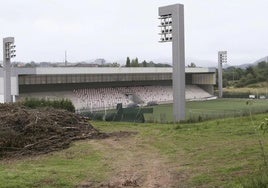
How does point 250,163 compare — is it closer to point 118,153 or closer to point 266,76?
point 118,153

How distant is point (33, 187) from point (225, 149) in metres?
6.74

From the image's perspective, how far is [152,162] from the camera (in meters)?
13.6

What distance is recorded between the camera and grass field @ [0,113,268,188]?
10.4 m

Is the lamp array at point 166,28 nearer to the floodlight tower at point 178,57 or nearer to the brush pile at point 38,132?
the floodlight tower at point 178,57

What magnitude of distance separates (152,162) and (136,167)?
0.89m

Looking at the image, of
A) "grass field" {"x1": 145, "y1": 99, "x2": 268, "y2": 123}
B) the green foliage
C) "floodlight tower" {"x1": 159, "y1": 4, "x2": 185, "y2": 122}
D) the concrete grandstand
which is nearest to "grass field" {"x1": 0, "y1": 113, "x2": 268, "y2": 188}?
"grass field" {"x1": 145, "y1": 99, "x2": 268, "y2": 123}

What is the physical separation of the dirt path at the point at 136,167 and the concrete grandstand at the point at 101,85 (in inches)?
1666

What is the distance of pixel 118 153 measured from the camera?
634 inches

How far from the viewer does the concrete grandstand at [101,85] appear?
62.3m

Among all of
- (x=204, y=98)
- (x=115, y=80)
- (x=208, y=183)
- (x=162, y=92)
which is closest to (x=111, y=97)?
(x=115, y=80)

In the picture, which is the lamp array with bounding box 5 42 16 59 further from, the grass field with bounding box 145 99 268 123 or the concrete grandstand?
the grass field with bounding box 145 99 268 123

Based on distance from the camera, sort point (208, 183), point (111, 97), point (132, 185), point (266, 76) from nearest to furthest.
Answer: point (208, 183)
point (132, 185)
point (111, 97)
point (266, 76)

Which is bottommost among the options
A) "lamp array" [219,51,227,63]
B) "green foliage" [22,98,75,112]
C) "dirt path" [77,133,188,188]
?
"dirt path" [77,133,188,188]

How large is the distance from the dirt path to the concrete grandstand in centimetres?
4233
